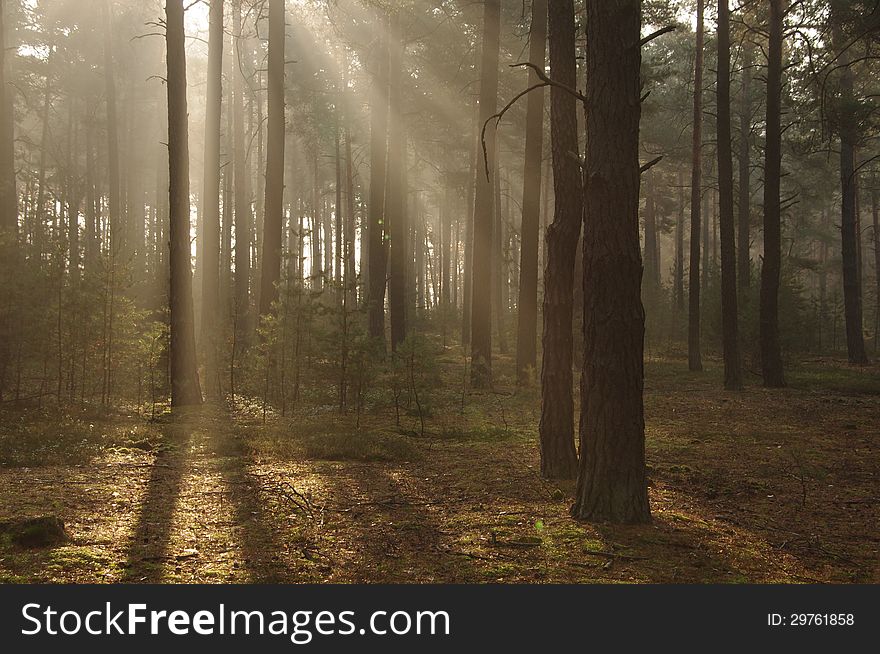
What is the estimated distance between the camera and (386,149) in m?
22.5

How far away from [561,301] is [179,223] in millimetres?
8273

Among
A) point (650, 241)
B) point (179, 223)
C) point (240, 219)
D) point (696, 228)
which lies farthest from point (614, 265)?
point (650, 241)

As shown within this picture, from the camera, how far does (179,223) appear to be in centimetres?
1295

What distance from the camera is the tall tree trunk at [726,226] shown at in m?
15.8

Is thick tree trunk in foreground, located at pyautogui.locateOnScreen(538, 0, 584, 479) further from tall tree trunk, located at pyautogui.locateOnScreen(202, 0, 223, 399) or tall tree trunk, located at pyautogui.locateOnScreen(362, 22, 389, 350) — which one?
tall tree trunk, located at pyautogui.locateOnScreen(202, 0, 223, 399)

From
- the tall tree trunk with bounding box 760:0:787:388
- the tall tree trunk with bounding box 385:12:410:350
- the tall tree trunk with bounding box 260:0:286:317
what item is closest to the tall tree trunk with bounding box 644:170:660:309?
the tall tree trunk with bounding box 385:12:410:350

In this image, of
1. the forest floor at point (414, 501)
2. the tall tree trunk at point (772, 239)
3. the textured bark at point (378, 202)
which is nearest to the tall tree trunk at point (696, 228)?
the tall tree trunk at point (772, 239)

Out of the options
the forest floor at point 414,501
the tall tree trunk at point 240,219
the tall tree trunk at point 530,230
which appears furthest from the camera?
the tall tree trunk at point 240,219

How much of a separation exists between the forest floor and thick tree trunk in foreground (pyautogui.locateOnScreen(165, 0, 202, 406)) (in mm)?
1213

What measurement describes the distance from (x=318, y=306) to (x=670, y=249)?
64.6 metres

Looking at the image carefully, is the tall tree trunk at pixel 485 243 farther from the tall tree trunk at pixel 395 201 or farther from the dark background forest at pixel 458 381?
the tall tree trunk at pixel 395 201

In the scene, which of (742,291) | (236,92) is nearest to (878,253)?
(742,291)

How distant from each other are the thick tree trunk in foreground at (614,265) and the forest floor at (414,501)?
1.69 ft

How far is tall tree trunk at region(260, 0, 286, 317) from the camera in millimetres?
16312
